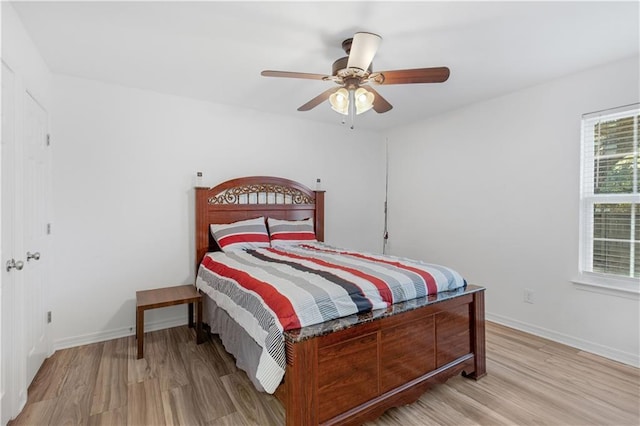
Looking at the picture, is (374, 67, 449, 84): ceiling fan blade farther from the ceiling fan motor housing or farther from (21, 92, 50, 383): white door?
→ (21, 92, 50, 383): white door

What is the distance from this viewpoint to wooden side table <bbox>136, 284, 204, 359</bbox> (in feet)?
8.63

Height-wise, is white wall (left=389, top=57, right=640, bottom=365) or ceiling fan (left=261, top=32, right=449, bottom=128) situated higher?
ceiling fan (left=261, top=32, right=449, bottom=128)

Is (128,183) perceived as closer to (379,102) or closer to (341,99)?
(341,99)

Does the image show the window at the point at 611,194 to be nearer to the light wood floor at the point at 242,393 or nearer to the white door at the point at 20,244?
the light wood floor at the point at 242,393

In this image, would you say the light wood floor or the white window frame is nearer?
the light wood floor

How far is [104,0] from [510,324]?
434cm

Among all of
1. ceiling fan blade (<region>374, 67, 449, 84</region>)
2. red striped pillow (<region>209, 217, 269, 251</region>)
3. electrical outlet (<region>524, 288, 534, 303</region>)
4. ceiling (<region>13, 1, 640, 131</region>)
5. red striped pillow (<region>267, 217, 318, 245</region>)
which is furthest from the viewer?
red striped pillow (<region>267, 217, 318, 245</region>)

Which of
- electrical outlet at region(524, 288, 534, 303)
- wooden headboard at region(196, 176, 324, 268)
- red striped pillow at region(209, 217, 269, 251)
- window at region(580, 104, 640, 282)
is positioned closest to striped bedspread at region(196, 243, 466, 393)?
red striped pillow at region(209, 217, 269, 251)

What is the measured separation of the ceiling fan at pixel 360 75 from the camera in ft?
6.71

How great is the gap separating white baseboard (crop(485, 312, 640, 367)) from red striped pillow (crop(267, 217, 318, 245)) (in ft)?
7.41

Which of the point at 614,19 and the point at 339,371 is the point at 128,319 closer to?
the point at 339,371

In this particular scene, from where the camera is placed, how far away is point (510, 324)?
11.0 feet

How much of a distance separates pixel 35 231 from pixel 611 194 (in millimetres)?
4674

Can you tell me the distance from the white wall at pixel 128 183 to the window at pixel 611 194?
3.23 metres
